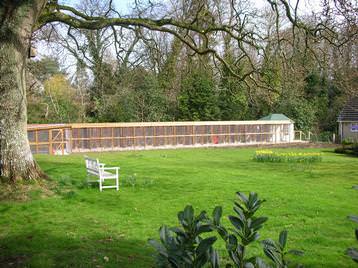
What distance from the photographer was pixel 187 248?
179 centimetres

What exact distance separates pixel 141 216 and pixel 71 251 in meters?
2.55

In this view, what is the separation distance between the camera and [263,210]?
26.9 feet

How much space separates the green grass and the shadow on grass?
1 centimetres

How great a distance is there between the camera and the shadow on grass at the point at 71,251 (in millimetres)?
4676

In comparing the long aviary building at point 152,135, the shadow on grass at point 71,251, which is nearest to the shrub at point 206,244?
the shadow on grass at point 71,251

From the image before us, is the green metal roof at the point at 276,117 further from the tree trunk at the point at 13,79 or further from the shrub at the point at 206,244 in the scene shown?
the shrub at the point at 206,244

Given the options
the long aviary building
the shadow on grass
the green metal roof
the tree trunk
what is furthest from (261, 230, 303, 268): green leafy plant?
the green metal roof

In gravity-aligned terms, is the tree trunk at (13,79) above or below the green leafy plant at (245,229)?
above

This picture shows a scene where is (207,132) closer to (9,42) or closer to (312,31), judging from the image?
(312,31)

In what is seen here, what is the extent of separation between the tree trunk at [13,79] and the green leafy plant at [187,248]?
278 inches

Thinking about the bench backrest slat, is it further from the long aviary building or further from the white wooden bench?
the long aviary building

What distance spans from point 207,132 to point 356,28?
83.9ft

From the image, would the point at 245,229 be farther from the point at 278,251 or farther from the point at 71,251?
the point at 71,251

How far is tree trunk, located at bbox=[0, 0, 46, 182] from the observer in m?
7.95
